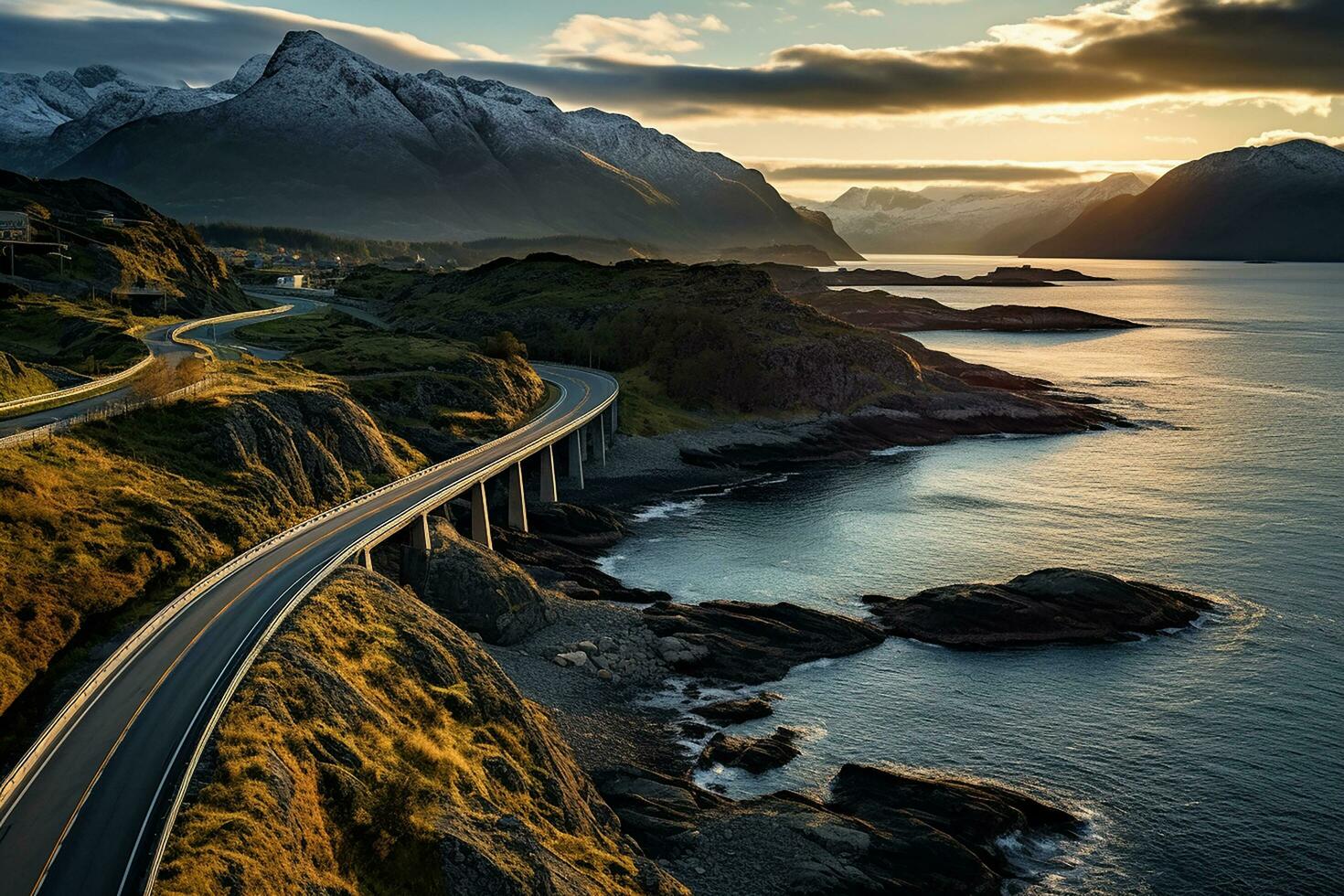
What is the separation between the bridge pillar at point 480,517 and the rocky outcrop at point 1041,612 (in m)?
31.8

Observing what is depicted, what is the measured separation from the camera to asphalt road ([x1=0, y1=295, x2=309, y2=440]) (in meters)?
68.2

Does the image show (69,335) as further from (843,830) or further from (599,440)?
(843,830)

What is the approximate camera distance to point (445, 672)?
49250 mm

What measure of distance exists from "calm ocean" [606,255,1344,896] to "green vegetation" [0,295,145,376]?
169ft

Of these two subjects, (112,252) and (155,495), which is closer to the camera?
(155,495)

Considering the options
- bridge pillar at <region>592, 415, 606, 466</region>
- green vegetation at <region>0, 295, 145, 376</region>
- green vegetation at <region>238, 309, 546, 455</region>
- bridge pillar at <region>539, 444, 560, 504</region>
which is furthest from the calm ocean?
green vegetation at <region>0, 295, 145, 376</region>

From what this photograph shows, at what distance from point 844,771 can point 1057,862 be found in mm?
10677

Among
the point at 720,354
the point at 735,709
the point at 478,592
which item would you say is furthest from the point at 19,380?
the point at 720,354

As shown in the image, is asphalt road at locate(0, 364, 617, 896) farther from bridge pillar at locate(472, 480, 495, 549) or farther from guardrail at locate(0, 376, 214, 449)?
bridge pillar at locate(472, 480, 495, 549)

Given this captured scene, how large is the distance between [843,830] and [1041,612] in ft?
114

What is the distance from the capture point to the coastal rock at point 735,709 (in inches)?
2427

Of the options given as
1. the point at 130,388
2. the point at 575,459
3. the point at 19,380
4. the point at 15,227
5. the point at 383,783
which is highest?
the point at 15,227

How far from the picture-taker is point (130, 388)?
82.9 metres

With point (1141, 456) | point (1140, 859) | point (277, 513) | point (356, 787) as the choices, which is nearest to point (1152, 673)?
point (1140, 859)
